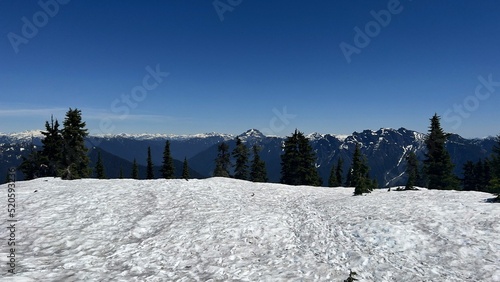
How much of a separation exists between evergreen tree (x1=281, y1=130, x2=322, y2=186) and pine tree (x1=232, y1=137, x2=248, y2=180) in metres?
13.3

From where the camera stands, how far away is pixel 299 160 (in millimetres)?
57094

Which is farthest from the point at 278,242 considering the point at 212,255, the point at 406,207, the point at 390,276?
the point at 406,207

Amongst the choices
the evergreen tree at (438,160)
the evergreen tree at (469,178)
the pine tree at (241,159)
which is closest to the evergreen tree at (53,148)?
the pine tree at (241,159)

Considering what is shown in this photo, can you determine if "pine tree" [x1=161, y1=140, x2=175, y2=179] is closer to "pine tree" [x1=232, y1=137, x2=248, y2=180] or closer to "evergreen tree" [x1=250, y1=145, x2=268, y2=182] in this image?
"pine tree" [x1=232, y1=137, x2=248, y2=180]

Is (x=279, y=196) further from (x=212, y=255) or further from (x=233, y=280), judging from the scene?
(x=233, y=280)

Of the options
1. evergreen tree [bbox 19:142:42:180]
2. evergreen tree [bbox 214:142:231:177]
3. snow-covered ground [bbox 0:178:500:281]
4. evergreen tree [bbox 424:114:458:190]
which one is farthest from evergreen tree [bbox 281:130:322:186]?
evergreen tree [bbox 19:142:42:180]

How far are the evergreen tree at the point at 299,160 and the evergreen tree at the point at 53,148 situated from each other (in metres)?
40.3

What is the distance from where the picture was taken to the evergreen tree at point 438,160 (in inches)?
1959

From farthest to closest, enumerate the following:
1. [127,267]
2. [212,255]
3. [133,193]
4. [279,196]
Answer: [279,196], [133,193], [212,255], [127,267]

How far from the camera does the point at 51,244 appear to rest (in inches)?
485

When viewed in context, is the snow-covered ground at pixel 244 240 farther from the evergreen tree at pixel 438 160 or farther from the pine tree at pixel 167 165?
the pine tree at pixel 167 165

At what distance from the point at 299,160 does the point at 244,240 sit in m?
45.1

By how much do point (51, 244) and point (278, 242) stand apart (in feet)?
33.6

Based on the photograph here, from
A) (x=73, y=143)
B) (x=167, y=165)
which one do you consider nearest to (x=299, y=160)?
(x=167, y=165)
